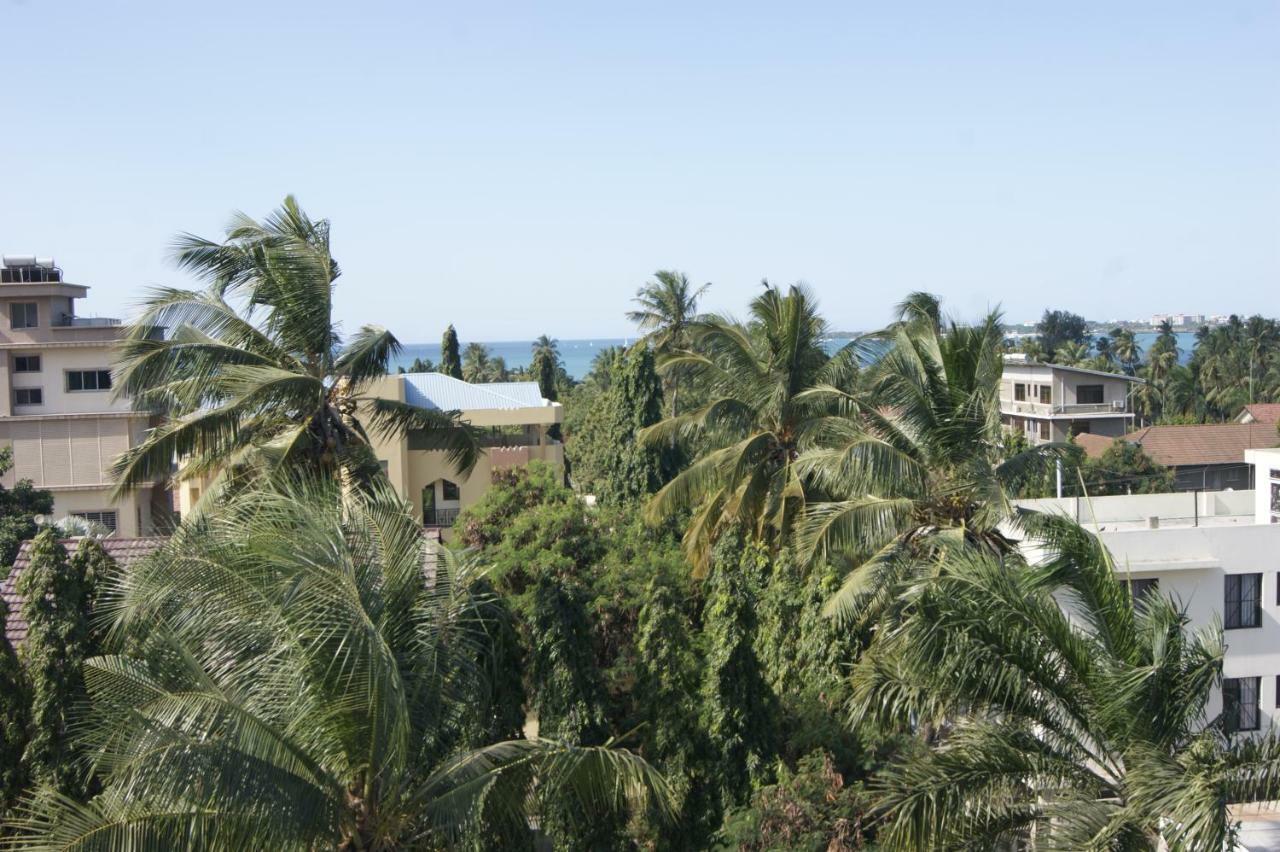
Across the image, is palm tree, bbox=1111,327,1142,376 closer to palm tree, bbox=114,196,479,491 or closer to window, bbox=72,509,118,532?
window, bbox=72,509,118,532

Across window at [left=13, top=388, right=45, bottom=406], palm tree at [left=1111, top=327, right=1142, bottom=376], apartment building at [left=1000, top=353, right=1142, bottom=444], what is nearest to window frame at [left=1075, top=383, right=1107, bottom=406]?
apartment building at [left=1000, top=353, right=1142, bottom=444]

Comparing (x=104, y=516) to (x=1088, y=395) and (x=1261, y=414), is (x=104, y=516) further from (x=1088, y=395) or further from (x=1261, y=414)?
(x=1261, y=414)

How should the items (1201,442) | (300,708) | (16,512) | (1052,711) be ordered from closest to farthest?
(300,708) < (1052,711) < (16,512) < (1201,442)

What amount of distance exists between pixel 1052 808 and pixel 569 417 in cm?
5753

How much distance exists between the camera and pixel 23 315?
45500 mm

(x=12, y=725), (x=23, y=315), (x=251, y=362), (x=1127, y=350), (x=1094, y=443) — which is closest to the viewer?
(x=12, y=725)

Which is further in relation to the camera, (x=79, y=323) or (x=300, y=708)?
(x=79, y=323)

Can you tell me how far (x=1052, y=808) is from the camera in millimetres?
9430

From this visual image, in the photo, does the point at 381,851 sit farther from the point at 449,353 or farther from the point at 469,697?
the point at 449,353

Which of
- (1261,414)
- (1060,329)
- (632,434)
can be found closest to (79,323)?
(632,434)

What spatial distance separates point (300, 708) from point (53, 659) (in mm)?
3932

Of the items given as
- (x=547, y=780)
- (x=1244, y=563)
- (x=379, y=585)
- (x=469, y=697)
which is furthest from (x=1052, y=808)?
(x=1244, y=563)

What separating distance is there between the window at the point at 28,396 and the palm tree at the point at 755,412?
32.5m

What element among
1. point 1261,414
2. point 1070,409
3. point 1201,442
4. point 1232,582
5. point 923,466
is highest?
point 1070,409
